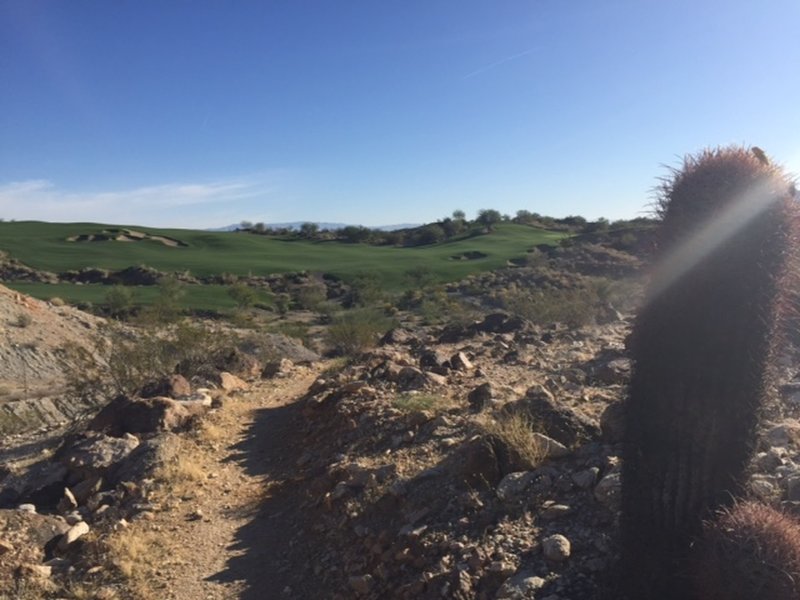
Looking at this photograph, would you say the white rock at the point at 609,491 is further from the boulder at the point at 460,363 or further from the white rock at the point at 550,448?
the boulder at the point at 460,363

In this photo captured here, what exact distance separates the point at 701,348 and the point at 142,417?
8718 mm

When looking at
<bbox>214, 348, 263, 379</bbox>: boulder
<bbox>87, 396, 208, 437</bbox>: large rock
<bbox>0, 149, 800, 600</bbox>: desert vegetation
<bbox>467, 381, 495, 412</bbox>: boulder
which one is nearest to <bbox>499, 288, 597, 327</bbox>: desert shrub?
<bbox>0, 149, 800, 600</bbox>: desert vegetation

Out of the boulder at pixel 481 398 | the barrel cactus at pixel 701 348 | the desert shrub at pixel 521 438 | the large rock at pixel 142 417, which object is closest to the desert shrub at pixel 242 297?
the large rock at pixel 142 417

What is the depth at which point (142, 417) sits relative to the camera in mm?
10328

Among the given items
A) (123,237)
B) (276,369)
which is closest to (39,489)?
(276,369)

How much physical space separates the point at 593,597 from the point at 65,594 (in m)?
4.42

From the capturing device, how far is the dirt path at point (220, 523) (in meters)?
6.00

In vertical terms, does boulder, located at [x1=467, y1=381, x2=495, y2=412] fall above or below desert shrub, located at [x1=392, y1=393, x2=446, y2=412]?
above

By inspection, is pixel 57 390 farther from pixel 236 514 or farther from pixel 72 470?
pixel 236 514

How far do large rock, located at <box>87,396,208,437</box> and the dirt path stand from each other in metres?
0.44

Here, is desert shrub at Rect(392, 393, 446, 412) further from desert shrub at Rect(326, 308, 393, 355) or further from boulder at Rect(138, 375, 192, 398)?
desert shrub at Rect(326, 308, 393, 355)

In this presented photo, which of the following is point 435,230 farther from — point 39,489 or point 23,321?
point 39,489

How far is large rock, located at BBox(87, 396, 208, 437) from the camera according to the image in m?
10.2

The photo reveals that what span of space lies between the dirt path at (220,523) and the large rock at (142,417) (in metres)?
0.44
